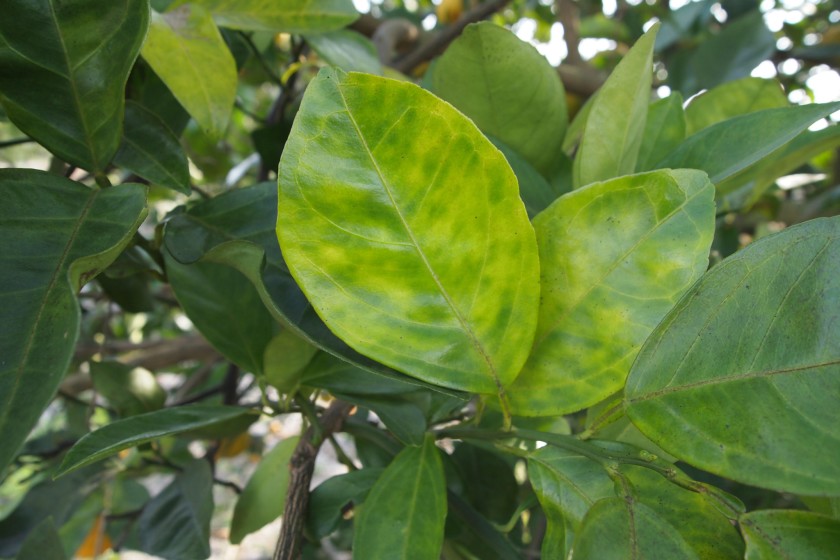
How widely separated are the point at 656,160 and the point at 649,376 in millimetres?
248

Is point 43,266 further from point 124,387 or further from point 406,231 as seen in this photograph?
point 124,387

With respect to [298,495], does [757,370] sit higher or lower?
higher

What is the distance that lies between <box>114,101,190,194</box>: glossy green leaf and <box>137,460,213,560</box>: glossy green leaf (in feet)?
1.03

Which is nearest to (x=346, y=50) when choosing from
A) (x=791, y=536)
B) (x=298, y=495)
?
(x=298, y=495)

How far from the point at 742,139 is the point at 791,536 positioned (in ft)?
0.84

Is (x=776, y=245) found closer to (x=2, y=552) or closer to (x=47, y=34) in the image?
(x=47, y=34)

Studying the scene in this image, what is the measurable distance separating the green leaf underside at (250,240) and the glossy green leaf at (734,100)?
1.27 feet

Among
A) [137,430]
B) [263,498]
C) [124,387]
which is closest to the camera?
[137,430]

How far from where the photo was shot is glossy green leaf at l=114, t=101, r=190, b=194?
0.43 metres

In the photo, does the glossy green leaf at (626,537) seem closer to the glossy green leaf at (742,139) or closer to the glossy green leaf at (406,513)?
the glossy green leaf at (406,513)

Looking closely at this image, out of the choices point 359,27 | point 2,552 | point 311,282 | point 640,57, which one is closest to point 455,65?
point 640,57

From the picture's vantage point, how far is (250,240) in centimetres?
44

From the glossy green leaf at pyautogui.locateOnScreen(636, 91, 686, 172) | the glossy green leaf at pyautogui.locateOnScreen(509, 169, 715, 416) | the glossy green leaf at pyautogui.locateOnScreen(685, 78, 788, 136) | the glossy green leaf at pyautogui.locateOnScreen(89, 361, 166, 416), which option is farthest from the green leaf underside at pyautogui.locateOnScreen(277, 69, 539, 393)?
the glossy green leaf at pyautogui.locateOnScreen(89, 361, 166, 416)

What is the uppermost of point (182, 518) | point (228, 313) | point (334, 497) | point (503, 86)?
point (503, 86)
